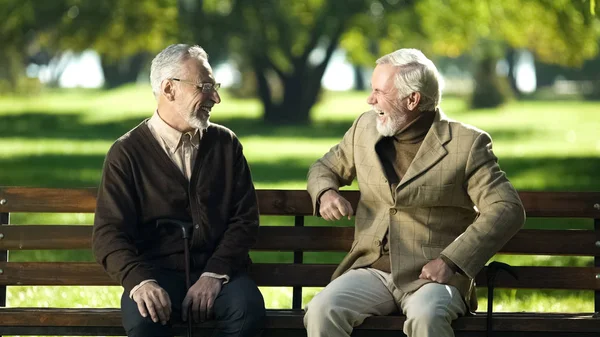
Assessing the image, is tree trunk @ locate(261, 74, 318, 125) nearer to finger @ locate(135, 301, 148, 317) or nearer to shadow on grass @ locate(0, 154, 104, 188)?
shadow on grass @ locate(0, 154, 104, 188)

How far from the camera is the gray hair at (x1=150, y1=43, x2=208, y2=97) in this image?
5457mm

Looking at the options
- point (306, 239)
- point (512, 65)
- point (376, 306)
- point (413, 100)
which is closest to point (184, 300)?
point (376, 306)

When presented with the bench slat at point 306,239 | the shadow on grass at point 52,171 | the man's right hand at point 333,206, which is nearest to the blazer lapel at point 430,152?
the man's right hand at point 333,206

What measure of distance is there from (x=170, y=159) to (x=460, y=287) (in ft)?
4.51

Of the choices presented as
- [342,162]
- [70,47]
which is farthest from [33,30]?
[342,162]

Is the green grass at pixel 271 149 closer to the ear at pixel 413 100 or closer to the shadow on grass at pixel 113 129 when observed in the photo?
the shadow on grass at pixel 113 129

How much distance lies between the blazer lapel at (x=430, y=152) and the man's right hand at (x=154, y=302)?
114 centimetres

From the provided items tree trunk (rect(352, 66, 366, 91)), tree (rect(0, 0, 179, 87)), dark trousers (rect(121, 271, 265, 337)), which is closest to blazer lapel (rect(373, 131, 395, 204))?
dark trousers (rect(121, 271, 265, 337))

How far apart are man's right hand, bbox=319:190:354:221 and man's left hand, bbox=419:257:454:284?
420 millimetres

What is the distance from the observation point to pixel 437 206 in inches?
214

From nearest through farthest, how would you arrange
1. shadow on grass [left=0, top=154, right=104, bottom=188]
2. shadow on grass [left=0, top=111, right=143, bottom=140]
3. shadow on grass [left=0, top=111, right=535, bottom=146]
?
shadow on grass [left=0, top=154, right=104, bottom=188] < shadow on grass [left=0, top=111, right=143, bottom=140] < shadow on grass [left=0, top=111, right=535, bottom=146]

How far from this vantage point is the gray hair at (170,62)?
546 cm

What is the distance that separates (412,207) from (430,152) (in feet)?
0.83

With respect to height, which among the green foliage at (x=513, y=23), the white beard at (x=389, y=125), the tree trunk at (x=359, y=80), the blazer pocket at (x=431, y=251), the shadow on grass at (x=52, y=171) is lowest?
the tree trunk at (x=359, y=80)
